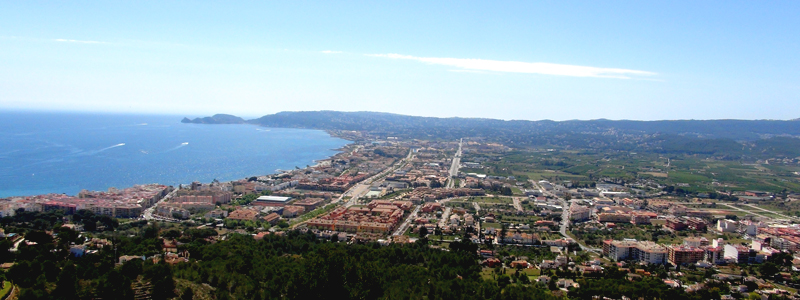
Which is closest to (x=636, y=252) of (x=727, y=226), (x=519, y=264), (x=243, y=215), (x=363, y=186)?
(x=519, y=264)

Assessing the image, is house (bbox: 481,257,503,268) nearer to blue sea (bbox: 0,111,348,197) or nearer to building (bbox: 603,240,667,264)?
building (bbox: 603,240,667,264)

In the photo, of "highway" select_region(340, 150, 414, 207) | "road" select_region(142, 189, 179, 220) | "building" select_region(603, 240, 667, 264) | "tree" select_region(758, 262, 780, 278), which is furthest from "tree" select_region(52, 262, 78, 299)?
"tree" select_region(758, 262, 780, 278)

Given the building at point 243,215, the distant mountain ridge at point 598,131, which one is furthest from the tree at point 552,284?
the distant mountain ridge at point 598,131

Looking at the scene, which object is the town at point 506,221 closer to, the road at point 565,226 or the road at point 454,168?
the road at point 565,226

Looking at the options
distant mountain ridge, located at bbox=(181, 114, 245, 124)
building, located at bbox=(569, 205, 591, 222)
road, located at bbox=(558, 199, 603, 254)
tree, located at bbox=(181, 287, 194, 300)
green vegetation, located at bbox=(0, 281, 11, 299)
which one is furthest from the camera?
distant mountain ridge, located at bbox=(181, 114, 245, 124)

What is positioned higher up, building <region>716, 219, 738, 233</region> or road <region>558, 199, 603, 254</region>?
building <region>716, 219, 738, 233</region>

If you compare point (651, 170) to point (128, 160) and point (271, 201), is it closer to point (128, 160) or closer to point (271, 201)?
point (271, 201)

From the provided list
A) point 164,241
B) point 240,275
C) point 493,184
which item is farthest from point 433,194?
point 240,275

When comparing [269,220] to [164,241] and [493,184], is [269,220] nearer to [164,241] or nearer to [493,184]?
[164,241]
